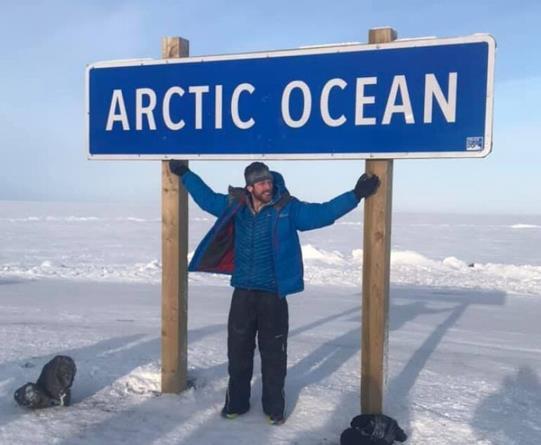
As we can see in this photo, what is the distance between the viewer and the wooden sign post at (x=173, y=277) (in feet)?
13.6

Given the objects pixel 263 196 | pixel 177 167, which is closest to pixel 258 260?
pixel 263 196

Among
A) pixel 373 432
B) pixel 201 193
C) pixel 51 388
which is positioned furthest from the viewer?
pixel 201 193

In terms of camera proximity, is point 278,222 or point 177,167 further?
point 177,167

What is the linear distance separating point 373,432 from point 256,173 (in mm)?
1748

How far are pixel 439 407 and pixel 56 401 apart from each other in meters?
2.77

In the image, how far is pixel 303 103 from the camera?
3586 millimetres

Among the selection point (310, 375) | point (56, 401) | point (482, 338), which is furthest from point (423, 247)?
point (56, 401)

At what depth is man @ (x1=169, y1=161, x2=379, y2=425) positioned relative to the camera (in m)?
3.67

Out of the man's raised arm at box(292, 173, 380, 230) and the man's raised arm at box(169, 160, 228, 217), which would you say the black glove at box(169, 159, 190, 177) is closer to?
the man's raised arm at box(169, 160, 228, 217)

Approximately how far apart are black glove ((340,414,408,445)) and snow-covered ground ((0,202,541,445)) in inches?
7.5

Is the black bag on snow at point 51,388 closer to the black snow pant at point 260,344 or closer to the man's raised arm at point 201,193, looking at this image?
the black snow pant at point 260,344

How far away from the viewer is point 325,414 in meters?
3.86

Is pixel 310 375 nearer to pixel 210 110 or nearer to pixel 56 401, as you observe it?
pixel 56 401

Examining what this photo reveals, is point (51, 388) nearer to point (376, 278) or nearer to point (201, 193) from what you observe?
point (201, 193)
